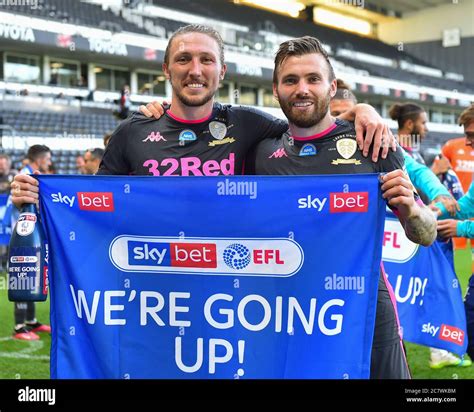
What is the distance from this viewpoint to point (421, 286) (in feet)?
14.2

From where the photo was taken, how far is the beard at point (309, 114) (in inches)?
96.3

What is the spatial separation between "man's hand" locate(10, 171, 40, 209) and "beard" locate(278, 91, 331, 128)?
101 cm

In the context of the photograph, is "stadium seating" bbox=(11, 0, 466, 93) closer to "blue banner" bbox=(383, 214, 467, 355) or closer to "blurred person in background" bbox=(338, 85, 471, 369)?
"blurred person in background" bbox=(338, 85, 471, 369)

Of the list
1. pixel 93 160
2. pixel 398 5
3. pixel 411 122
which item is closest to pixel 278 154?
pixel 411 122

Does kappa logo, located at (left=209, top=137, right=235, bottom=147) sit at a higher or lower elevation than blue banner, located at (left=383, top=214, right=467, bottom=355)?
higher

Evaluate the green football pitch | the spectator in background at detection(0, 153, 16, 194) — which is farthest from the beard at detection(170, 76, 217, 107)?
the spectator in background at detection(0, 153, 16, 194)

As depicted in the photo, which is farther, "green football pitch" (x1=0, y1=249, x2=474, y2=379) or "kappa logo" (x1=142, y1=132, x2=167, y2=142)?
"green football pitch" (x1=0, y1=249, x2=474, y2=379)

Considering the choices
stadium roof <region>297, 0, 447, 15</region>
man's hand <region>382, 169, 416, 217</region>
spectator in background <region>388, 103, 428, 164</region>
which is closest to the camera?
man's hand <region>382, 169, 416, 217</region>

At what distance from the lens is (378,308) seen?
7.95ft

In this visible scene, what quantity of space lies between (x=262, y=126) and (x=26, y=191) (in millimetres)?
1000

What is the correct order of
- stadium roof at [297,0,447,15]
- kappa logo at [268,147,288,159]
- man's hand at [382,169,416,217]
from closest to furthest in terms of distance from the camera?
man's hand at [382,169,416,217], kappa logo at [268,147,288,159], stadium roof at [297,0,447,15]

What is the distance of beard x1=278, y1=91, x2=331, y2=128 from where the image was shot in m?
2.45

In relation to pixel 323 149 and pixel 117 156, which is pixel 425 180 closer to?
pixel 323 149
